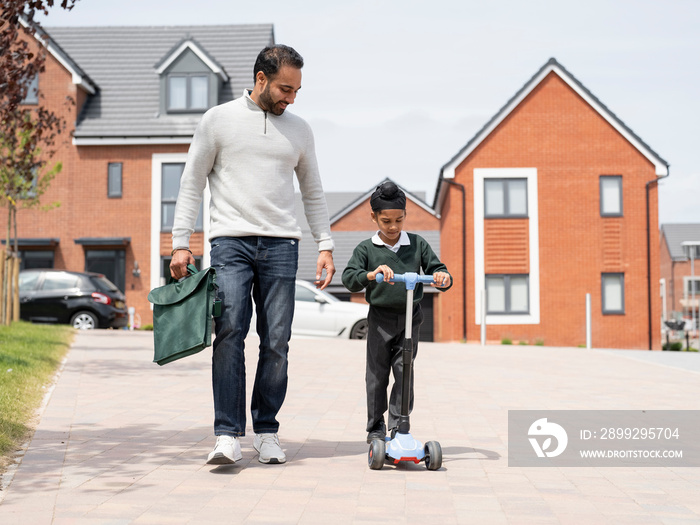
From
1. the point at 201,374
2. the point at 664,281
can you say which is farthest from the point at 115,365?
the point at 664,281

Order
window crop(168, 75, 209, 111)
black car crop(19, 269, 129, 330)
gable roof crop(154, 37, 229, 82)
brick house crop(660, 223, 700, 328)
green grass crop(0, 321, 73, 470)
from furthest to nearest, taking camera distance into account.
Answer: brick house crop(660, 223, 700, 328) → window crop(168, 75, 209, 111) → gable roof crop(154, 37, 229, 82) → black car crop(19, 269, 129, 330) → green grass crop(0, 321, 73, 470)

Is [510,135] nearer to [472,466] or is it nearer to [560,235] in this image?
[560,235]

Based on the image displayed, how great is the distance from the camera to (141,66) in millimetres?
29812

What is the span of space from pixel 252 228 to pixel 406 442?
141 centimetres

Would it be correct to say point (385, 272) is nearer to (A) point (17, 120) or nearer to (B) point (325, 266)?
(B) point (325, 266)

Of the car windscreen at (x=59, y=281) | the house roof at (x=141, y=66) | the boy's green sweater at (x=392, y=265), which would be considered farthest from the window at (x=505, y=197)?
the boy's green sweater at (x=392, y=265)

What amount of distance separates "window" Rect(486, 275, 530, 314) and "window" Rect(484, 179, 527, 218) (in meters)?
2.00

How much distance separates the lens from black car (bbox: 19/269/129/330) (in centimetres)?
1998

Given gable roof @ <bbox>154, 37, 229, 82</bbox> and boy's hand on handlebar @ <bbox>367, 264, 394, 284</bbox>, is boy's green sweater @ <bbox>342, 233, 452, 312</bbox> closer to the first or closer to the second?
boy's hand on handlebar @ <bbox>367, 264, 394, 284</bbox>

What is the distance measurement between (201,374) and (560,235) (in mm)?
18333

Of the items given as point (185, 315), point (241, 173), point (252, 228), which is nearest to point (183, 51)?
point (241, 173)

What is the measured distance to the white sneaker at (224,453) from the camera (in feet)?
14.1
